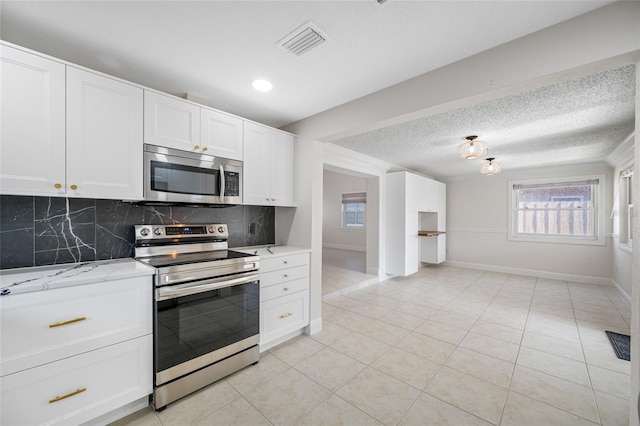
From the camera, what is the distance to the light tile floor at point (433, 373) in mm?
1725

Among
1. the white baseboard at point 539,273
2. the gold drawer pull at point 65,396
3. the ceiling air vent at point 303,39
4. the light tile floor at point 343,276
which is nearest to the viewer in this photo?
the gold drawer pull at point 65,396

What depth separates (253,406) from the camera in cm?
179

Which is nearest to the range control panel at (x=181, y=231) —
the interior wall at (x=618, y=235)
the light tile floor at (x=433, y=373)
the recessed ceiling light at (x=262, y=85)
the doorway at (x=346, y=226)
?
the light tile floor at (x=433, y=373)

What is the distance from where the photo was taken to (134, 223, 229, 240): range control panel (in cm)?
218

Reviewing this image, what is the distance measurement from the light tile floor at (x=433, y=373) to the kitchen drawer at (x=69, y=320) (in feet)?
2.14

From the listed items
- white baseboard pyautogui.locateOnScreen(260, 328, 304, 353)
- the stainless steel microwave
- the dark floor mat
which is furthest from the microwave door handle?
the dark floor mat

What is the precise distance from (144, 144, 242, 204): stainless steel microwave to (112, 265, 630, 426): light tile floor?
5.06ft

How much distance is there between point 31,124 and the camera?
5.08 feet

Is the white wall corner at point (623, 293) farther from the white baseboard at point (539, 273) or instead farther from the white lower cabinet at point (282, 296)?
the white lower cabinet at point (282, 296)

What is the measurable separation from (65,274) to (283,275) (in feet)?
5.25

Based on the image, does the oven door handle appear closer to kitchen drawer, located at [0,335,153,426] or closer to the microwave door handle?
kitchen drawer, located at [0,335,153,426]

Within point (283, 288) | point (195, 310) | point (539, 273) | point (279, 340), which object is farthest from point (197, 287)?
point (539, 273)

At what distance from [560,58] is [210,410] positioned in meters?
3.14

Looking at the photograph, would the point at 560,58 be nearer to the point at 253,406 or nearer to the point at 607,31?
the point at 607,31
